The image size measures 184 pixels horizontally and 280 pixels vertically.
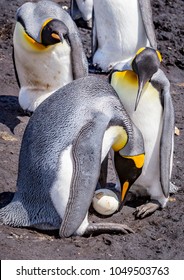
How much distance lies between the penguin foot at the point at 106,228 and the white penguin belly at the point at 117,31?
3.23 meters

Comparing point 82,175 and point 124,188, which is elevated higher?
point 82,175

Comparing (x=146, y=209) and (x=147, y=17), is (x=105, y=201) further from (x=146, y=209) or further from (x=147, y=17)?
(x=147, y=17)

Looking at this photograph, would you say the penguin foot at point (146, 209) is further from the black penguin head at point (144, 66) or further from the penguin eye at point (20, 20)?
the penguin eye at point (20, 20)

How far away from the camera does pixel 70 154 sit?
4750mm

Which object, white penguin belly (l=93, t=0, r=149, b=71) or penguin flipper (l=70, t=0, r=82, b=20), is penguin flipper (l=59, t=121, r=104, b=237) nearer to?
white penguin belly (l=93, t=0, r=149, b=71)

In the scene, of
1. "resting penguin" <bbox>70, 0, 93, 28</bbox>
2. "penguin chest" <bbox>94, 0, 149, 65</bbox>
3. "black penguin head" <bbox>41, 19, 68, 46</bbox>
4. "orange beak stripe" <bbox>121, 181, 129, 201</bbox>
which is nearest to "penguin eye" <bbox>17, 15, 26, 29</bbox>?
"black penguin head" <bbox>41, 19, 68, 46</bbox>

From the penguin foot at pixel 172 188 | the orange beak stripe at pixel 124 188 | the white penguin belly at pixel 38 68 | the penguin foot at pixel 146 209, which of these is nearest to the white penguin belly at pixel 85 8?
the white penguin belly at pixel 38 68

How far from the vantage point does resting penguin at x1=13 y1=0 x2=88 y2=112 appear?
258 inches

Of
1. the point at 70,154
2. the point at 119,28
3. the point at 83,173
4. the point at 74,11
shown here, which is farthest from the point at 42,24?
the point at 74,11

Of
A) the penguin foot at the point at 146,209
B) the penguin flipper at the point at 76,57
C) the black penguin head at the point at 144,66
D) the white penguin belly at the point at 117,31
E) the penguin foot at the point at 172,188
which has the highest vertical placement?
the black penguin head at the point at 144,66

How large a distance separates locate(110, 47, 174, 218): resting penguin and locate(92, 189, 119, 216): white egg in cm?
24

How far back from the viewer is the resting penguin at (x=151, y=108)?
525 centimetres

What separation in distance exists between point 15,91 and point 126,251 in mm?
2848

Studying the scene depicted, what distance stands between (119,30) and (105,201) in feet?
10.2
